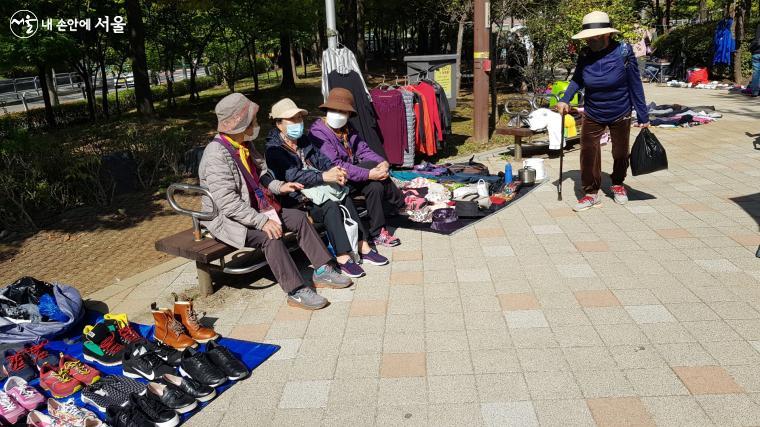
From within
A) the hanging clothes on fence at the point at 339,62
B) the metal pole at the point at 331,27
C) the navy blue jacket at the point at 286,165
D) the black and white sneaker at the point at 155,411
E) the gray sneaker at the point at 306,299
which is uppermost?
the metal pole at the point at 331,27

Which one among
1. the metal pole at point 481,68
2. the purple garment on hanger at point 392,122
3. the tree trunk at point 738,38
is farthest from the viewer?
the tree trunk at point 738,38

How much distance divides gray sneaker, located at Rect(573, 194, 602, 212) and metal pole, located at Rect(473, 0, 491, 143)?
13.7 feet

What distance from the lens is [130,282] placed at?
5523 mm

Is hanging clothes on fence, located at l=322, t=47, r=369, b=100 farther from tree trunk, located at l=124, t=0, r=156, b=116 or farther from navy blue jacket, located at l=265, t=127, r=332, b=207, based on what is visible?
tree trunk, located at l=124, t=0, r=156, b=116

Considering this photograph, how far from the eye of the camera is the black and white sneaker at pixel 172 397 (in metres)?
3.38

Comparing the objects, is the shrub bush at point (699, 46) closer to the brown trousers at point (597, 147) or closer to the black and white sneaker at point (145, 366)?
the brown trousers at point (597, 147)

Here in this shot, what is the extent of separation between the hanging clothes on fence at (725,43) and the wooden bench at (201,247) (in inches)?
680

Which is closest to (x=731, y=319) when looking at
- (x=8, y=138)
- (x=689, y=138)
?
(x=689, y=138)

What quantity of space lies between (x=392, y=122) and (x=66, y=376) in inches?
229

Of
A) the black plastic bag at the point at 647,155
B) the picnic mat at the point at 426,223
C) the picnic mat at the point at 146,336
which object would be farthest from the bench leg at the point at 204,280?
the black plastic bag at the point at 647,155

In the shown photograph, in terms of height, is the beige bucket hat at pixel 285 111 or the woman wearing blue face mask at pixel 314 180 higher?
the beige bucket hat at pixel 285 111

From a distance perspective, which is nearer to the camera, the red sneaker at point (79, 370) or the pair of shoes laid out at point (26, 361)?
the red sneaker at point (79, 370)

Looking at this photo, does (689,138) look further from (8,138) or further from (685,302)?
(8,138)

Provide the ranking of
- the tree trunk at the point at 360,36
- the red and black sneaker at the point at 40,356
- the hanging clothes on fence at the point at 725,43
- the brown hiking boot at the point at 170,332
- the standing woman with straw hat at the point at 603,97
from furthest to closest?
the tree trunk at the point at 360,36, the hanging clothes on fence at the point at 725,43, the standing woman with straw hat at the point at 603,97, the brown hiking boot at the point at 170,332, the red and black sneaker at the point at 40,356
